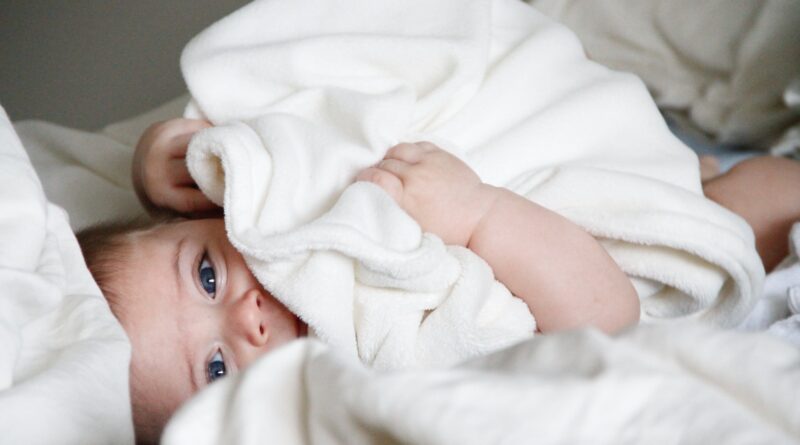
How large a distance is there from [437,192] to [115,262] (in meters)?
0.32

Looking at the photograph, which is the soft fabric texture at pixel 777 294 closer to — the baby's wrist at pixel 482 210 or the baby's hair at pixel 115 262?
the baby's wrist at pixel 482 210

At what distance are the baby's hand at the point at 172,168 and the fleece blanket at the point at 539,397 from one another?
1.94ft

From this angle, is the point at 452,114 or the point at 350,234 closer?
the point at 350,234

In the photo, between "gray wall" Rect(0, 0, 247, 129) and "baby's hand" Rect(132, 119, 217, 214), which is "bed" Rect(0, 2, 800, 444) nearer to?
"baby's hand" Rect(132, 119, 217, 214)

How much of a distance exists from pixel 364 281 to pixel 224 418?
0.35 meters

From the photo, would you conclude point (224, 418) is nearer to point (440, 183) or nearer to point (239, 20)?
point (440, 183)

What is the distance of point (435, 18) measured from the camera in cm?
96

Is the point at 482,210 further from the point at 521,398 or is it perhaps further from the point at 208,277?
the point at 521,398

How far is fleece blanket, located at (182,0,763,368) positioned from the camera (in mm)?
692

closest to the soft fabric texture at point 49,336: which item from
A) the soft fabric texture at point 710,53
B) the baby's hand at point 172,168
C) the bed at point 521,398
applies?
the bed at point 521,398

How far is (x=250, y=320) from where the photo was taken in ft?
2.42

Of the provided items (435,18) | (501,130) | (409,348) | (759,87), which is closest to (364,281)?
(409,348)

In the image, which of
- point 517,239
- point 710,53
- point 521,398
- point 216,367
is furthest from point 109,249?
point 710,53

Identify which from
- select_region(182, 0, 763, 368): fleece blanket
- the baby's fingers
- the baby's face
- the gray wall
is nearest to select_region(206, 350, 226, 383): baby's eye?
the baby's face
